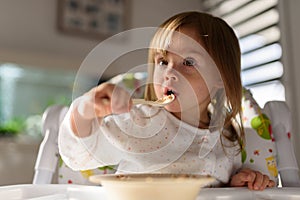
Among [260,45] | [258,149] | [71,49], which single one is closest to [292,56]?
[260,45]

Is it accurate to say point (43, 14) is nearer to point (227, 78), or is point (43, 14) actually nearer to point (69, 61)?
point (69, 61)

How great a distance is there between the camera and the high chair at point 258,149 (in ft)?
3.17

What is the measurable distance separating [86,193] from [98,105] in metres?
0.17

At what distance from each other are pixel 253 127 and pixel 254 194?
1.20 ft

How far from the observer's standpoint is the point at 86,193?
2.13 feet

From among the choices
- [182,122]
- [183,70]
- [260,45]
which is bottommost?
[182,122]

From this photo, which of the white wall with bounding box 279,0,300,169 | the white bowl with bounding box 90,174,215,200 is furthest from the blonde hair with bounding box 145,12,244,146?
the white wall with bounding box 279,0,300,169

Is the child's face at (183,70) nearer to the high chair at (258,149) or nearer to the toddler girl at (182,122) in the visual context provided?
the toddler girl at (182,122)

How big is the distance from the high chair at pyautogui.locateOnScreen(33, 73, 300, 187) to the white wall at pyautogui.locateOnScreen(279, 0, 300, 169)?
A: 666 mm

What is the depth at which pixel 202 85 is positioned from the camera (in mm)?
890

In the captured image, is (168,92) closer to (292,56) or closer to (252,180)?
(252,180)

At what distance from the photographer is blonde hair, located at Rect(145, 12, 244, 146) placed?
2.95 feet

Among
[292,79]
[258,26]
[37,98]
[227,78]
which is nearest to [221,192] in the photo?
[227,78]

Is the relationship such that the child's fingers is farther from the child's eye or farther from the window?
the window
